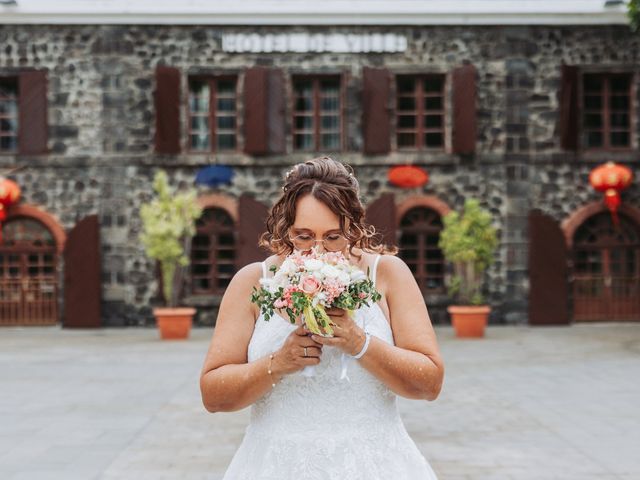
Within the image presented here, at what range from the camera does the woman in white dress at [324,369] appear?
91.5 inches

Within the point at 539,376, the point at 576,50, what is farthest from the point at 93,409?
the point at 576,50

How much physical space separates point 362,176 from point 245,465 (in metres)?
16.3

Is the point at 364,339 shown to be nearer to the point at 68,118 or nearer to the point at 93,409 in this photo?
the point at 93,409

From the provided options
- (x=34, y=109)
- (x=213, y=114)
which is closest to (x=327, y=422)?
(x=213, y=114)

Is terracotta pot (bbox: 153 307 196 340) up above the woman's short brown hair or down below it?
below

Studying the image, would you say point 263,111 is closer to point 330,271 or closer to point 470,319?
point 470,319

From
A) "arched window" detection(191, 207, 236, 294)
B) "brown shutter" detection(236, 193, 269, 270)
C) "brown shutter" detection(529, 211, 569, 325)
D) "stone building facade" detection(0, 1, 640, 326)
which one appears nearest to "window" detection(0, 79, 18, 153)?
"stone building facade" detection(0, 1, 640, 326)

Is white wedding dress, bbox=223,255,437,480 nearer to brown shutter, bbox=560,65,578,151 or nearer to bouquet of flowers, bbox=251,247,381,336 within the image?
bouquet of flowers, bbox=251,247,381,336

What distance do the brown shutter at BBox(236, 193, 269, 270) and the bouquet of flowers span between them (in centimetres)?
1601

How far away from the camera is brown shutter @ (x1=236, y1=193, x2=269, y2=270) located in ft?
59.7

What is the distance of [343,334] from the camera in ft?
7.08

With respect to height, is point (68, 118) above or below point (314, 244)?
above

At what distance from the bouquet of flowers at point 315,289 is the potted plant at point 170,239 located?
45.0 feet

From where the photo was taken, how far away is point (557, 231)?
60.3ft
